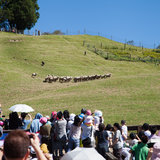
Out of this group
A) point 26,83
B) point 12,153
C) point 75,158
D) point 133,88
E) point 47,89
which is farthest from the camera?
point 26,83

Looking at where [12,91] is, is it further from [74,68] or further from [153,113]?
[74,68]

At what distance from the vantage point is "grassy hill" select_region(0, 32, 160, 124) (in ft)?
68.3

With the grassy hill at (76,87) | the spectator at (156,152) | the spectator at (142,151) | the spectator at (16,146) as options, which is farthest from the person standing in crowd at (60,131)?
the grassy hill at (76,87)

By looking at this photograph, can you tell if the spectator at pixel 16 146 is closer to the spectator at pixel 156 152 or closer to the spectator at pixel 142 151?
the spectator at pixel 156 152

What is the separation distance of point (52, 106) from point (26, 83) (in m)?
12.5

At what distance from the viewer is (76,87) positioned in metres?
30.5

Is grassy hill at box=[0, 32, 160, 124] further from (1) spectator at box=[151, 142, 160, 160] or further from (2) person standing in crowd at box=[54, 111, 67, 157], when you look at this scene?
(1) spectator at box=[151, 142, 160, 160]

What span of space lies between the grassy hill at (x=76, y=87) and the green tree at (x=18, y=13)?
26.6m

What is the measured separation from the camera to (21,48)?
59.4 metres

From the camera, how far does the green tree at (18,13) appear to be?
83.4m

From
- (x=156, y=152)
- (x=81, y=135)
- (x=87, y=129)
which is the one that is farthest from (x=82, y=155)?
(x=81, y=135)

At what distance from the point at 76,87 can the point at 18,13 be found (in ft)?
209

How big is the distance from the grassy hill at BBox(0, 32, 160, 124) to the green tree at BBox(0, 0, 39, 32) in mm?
26589

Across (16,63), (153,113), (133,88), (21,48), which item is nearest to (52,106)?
(153,113)
